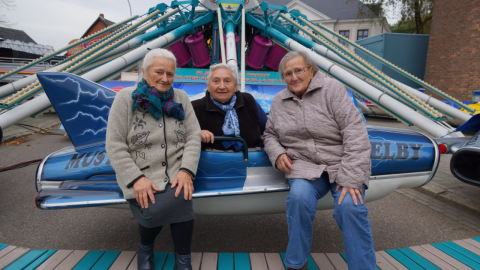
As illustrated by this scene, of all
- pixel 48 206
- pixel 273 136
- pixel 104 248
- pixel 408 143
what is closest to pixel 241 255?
pixel 273 136

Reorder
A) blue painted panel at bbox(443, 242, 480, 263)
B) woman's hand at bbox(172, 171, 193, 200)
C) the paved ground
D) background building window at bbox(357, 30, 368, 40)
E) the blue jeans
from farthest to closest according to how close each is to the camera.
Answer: background building window at bbox(357, 30, 368, 40) < the paved ground < blue painted panel at bbox(443, 242, 480, 263) < woman's hand at bbox(172, 171, 193, 200) < the blue jeans

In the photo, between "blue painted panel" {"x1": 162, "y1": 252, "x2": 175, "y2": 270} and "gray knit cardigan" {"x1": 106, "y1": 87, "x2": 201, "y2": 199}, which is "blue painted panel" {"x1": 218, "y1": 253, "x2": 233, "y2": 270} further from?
"gray knit cardigan" {"x1": 106, "y1": 87, "x2": 201, "y2": 199}

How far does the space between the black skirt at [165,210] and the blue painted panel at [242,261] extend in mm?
506

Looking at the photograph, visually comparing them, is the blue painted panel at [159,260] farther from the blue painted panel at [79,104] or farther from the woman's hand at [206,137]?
the blue painted panel at [79,104]

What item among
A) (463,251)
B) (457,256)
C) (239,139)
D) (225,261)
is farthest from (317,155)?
(463,251)

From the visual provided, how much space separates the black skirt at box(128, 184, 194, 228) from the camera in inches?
63.1

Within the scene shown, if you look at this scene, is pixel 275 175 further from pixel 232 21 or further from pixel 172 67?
pixel 232 21

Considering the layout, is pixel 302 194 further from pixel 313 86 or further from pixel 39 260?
pixel 39 260

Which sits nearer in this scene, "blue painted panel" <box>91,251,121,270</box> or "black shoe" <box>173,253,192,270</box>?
"black shoe" <box>173,253,192,270</box>

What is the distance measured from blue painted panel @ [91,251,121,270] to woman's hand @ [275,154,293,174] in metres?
1.34

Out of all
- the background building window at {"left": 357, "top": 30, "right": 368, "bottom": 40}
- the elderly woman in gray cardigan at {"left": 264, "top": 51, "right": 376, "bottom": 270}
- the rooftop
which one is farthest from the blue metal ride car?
the rooftop

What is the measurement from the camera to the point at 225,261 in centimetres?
194

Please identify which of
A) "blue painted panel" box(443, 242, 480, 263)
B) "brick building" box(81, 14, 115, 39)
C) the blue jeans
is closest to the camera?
the blue jeans

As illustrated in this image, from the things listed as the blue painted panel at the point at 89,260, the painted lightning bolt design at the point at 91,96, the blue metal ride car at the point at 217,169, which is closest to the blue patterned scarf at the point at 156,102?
the blue metal ride car at the point at 217,169
